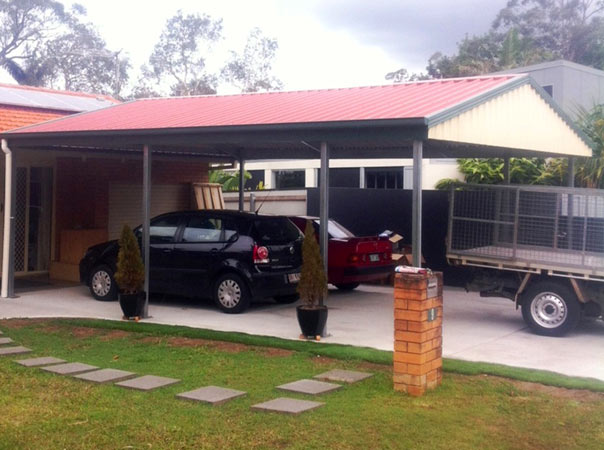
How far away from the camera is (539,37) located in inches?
1864

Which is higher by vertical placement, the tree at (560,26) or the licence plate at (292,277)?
the tree at (560,26)

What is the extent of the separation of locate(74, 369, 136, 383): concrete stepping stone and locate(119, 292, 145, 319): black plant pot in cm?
352

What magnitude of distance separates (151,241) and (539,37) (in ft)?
129

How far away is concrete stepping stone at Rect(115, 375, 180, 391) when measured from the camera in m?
7.65

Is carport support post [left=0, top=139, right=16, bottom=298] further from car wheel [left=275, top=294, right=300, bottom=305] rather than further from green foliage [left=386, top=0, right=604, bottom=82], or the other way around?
green foliage [left=386, top=0, right=604, bottom=82]

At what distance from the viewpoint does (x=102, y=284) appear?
14.0 meters

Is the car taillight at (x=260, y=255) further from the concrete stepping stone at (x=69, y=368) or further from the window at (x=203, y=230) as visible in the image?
the concrete stepping stone at (x=69, y=368)

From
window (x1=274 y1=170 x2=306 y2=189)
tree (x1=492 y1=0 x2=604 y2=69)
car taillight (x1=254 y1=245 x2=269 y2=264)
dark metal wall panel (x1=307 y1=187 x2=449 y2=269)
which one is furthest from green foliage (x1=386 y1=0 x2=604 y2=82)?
car taillight (x1=254 y1=245 x2=269 y2=264)

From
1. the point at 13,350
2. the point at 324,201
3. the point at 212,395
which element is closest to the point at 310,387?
the point at 212,395

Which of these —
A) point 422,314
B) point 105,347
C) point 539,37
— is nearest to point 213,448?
point 422,314

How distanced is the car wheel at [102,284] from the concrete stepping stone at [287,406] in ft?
24.1

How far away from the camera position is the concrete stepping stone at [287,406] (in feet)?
22.3

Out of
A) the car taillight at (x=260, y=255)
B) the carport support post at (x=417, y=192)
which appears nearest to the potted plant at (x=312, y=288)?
the carport support post at (x=417, y=192)

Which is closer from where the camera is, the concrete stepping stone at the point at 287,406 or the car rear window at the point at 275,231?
the concrete stepping stone at the point at 287,406
